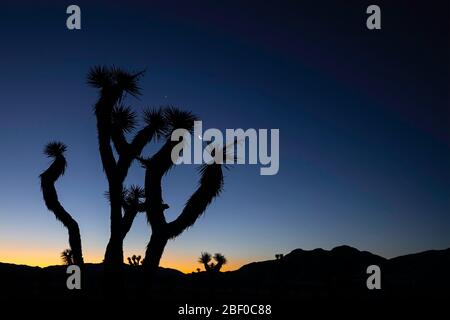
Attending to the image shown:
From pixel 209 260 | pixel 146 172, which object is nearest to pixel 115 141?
pixel 146 172

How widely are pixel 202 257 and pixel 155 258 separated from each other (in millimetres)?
18096

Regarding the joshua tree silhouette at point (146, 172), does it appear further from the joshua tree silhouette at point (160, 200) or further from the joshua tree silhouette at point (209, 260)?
the joshua tree silhouette at point (209, 260)

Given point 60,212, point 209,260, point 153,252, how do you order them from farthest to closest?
point 209,260 → point 60,212 → point 153,252

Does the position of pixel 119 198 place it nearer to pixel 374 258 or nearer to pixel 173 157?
pixel 173 157

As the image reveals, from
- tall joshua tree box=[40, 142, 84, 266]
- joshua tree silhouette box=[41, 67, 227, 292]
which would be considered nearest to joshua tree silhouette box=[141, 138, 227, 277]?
joshua tree silhouette box=[41, 67, 227, 292]

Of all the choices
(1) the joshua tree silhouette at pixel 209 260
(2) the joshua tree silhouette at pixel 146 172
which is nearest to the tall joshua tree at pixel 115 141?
(2) the joshua tree silhouette at pixel 146 172

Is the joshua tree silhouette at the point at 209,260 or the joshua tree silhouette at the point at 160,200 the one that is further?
the joshua tree silhouette at the point at 209,260

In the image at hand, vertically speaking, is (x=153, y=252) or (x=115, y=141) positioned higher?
(x=115, y=141)

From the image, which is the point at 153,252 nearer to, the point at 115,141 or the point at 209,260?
the point at 115,141

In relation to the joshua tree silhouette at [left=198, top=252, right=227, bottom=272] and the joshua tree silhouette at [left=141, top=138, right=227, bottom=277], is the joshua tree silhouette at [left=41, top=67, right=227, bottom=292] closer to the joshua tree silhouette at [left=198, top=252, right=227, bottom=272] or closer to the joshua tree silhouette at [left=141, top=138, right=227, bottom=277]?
the joshua tree silhouette at [left=141, top=138, right=227, bottom=277]

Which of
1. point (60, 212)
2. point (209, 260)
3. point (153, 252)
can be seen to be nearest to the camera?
point (153, 252)

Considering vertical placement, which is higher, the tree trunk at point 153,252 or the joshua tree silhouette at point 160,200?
the joshua tree silhouette at point 160,200
